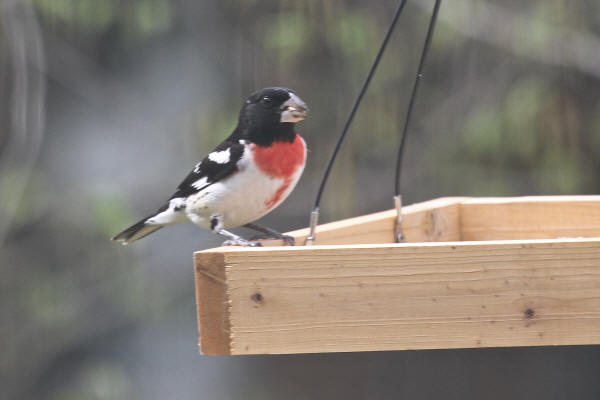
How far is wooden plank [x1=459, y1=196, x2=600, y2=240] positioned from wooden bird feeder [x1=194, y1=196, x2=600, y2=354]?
A: 908 mm

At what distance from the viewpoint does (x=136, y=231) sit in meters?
2.91

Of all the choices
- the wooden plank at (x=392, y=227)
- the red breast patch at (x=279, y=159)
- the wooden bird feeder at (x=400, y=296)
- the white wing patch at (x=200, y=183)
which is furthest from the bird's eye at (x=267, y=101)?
the wooden bird feeder at (x=400, y=296)

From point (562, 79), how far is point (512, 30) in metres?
0.30

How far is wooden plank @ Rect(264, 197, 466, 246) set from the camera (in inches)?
88.1

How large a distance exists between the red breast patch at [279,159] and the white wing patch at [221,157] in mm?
67

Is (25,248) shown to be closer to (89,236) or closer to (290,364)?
(89,236)

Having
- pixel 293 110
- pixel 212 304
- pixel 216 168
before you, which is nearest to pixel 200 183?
pixel 216 168

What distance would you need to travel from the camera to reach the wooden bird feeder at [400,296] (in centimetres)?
171

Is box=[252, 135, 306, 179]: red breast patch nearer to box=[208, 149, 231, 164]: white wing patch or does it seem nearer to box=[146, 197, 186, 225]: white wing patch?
box=[208, 149, 231, 164]: white wing patch

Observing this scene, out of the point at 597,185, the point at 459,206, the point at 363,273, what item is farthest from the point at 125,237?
the point at 597,185

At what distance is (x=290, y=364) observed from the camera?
16.1 ft

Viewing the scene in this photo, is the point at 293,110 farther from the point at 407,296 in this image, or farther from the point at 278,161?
the point at 407,296

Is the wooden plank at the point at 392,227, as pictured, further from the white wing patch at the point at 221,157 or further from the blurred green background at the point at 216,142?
the blurred green background at the point at 216,142

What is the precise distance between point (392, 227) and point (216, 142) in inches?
67.8
